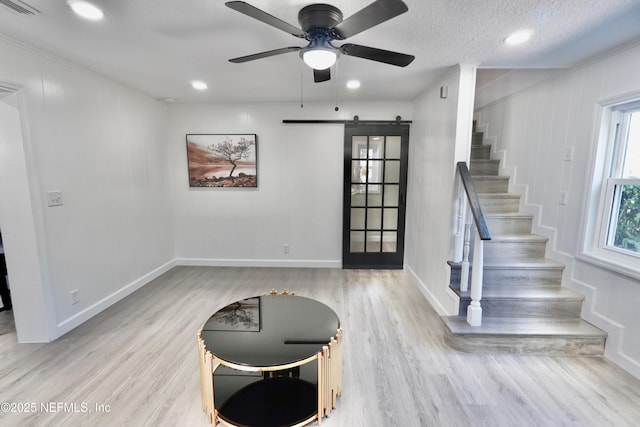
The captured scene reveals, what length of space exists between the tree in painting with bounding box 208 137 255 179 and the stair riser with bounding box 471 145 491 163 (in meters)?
3.12

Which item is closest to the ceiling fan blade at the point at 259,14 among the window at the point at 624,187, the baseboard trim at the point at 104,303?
the window at the point at 624,187

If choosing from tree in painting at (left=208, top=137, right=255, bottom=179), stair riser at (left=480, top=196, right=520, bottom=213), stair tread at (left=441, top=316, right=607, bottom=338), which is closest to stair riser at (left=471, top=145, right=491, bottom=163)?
stair riser at (left=480, top=196, right=520, bottom=213)

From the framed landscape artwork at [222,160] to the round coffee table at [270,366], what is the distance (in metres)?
2.55

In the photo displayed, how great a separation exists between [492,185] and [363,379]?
2755mm

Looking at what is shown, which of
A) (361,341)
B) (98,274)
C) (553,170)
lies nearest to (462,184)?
(553,170)

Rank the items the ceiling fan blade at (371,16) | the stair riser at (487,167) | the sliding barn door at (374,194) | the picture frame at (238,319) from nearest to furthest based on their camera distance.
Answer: the ceiling fan blade at (371,16) → the picture frame at (238,319) → the stair riser at (487,167) → the sliding barn door at (374,194)

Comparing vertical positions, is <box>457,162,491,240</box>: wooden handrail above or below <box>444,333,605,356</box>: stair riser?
above

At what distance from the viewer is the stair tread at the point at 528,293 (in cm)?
247

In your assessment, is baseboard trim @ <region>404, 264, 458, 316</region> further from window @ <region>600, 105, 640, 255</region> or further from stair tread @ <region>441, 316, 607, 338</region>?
window @ <region>600, 105, 640, 255</region>

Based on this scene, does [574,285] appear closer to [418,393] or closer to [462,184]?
[462,184]

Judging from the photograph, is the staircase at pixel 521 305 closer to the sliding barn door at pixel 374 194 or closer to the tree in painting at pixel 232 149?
the sliding barn door at pixel 374 194

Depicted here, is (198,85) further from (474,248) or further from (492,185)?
(492,185)

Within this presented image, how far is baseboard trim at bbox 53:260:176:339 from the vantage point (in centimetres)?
256

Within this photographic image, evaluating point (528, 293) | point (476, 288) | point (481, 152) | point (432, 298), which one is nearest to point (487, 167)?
point (481, 152)
